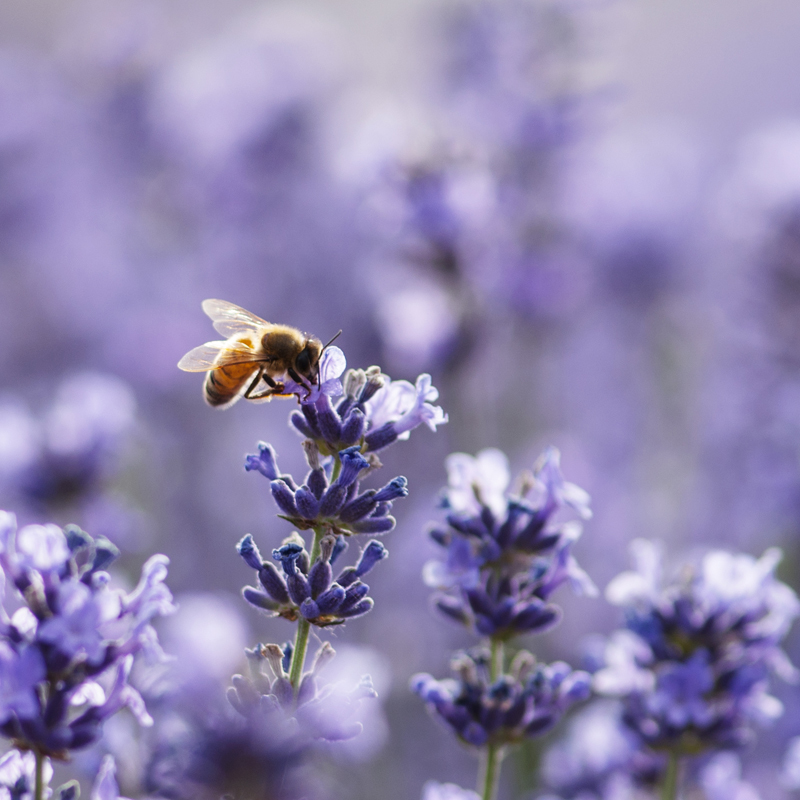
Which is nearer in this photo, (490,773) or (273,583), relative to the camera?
(273,583)

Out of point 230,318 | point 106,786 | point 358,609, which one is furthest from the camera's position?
point 230,318

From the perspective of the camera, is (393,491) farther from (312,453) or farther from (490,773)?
(490,773)

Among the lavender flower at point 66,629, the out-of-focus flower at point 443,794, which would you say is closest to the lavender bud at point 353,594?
the lavender flower at point 66,629

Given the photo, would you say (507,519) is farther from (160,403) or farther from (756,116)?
(756,116)

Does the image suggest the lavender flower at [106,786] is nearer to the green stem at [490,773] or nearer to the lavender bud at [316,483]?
the lavender bud at [316,483]

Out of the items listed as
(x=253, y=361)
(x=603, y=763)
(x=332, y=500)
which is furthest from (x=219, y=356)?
(x=603, y=763)

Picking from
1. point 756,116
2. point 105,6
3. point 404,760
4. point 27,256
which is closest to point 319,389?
point 404,760
